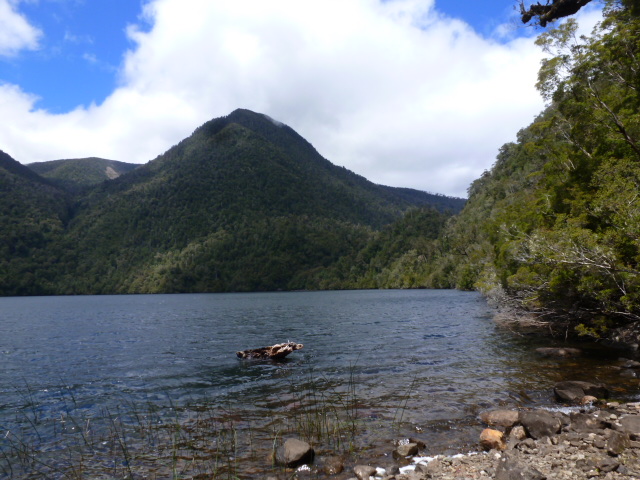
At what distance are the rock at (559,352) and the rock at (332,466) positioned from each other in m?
19.4

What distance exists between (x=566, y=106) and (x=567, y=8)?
17827 mm

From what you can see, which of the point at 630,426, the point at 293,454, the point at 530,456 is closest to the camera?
the point at 530,456

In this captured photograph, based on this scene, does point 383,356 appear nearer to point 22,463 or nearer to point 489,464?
point 489,464

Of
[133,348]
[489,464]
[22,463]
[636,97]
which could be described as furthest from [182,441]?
[636,97]

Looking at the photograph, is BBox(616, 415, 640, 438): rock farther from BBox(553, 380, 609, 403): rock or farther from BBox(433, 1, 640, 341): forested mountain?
BBox(433, 1, 640, 341): forested mountain

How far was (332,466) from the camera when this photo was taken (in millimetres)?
11055

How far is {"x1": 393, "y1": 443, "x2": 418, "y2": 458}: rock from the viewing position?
11.7 metres

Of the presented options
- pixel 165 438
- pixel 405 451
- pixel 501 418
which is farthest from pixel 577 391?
pixel 165 438

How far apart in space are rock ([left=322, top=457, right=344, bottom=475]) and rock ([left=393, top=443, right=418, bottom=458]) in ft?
5.32

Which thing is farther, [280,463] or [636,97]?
[636,97]

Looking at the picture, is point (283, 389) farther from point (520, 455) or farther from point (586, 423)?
point (586, 423)

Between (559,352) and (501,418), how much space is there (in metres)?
14.8

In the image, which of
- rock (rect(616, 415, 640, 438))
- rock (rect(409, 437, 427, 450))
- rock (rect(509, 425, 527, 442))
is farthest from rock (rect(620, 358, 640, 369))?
rock (rect(409, 437, 427, 450))

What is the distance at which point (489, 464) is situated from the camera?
10344 millimetres
